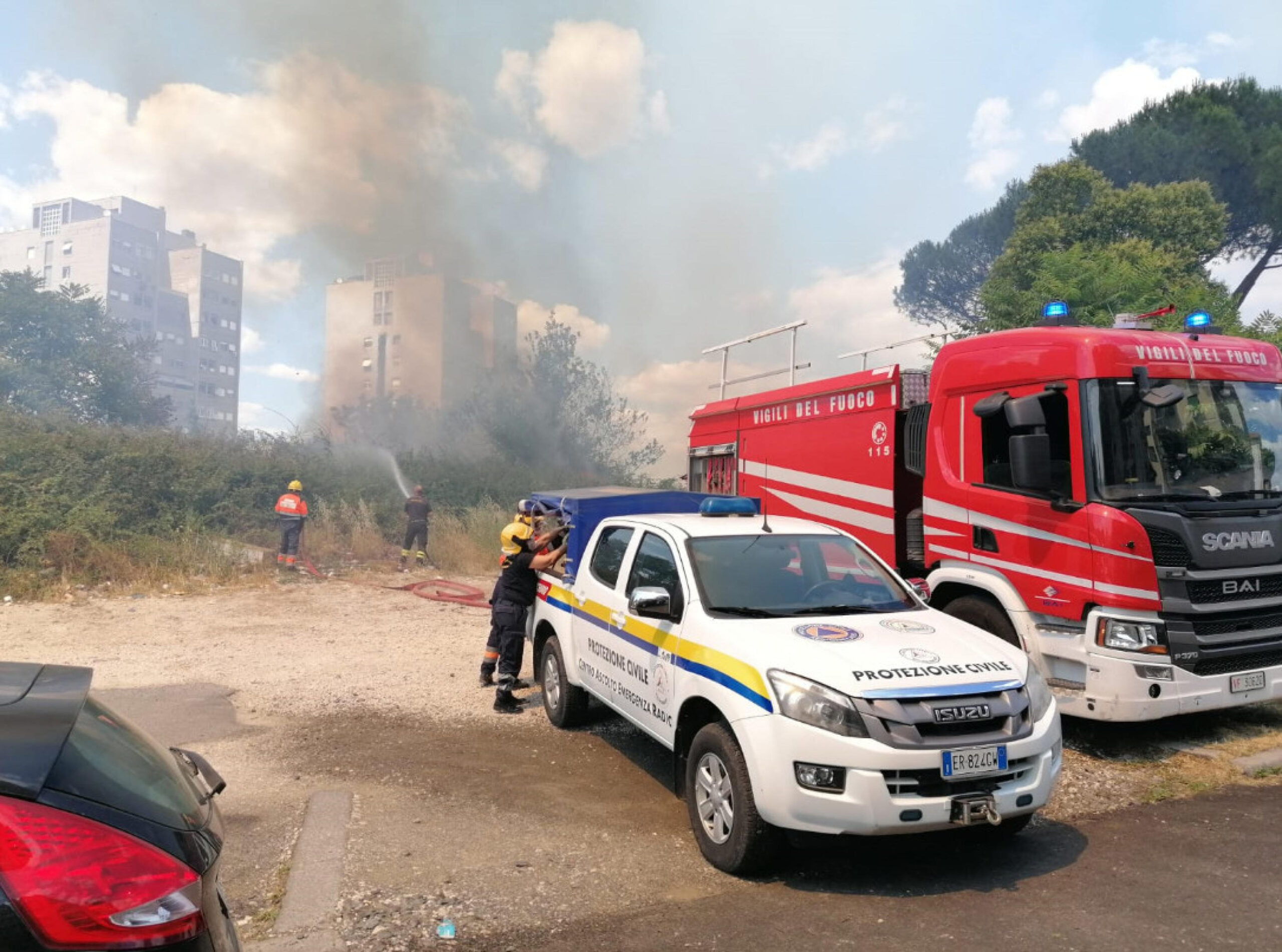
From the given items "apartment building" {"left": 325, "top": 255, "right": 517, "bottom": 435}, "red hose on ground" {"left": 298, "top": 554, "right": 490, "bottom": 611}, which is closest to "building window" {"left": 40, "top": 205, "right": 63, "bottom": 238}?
"apartment building" {"left": 325, "top": 255, "right": 517, "bottom": 435}

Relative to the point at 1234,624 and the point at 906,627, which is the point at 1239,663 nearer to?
the point at 1234,624

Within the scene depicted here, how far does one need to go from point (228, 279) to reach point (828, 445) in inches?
3721

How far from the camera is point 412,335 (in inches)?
1294

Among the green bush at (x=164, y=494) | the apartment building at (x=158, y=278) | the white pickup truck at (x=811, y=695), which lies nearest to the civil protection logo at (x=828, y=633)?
the white pickup truck at (x=811, y=695)

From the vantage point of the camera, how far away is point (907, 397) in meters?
7.20

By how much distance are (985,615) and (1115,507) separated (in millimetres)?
1207

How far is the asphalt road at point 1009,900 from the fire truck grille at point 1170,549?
4.80 ft

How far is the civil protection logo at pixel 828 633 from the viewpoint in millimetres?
4152

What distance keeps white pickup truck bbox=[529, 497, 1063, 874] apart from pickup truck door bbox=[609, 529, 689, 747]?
0.04ft

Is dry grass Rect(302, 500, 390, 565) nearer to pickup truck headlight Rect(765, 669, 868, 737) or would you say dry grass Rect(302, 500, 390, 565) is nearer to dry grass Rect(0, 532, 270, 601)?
dry grass Rect(0, 532, 270, 601)

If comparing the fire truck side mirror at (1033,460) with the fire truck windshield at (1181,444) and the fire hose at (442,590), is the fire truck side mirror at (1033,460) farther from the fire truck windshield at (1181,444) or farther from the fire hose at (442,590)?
the fire hose at (442,590)

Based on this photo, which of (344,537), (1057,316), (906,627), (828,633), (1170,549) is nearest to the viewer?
(828,633)

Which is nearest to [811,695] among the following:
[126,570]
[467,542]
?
[126,570]

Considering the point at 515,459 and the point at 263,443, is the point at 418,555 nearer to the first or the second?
the point at 263,443
